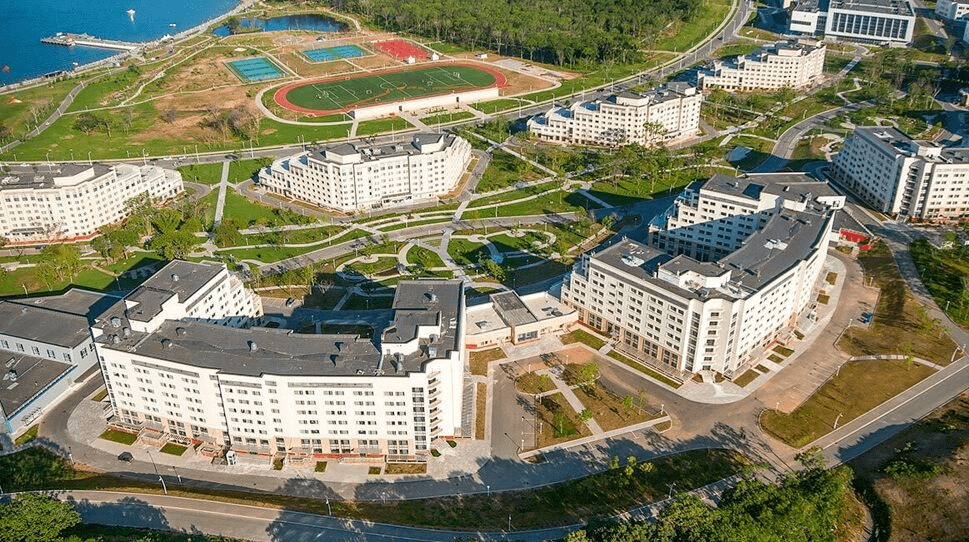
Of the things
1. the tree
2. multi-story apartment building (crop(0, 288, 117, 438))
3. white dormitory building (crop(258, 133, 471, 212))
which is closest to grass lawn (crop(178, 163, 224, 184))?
white dormitory building (crop(258, 133, 471, 212))

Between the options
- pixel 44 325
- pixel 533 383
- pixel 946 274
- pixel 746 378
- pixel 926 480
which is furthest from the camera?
pixel 946 274

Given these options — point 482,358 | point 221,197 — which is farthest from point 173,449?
point 221,197

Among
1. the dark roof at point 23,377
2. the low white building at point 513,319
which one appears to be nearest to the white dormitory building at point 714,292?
the low white building at point 513,319

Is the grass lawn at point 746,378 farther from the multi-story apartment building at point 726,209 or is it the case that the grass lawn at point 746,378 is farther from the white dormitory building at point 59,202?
the white dormitory building at point 59,202

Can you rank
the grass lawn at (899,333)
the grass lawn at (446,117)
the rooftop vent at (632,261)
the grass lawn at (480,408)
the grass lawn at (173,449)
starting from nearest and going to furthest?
the grass lawn at (173,449) → the grass lawn at (480,408) → the grass lawn at (899,333) → the rooftop vent at (632,261) → the grass lawn at (446,117)

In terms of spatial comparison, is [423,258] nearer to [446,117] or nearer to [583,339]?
[583,339]

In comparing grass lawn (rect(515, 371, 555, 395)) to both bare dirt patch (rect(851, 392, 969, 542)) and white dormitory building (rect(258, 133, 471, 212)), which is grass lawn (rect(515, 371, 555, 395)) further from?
white dormitory building (rect(258, 133, 471, 212))

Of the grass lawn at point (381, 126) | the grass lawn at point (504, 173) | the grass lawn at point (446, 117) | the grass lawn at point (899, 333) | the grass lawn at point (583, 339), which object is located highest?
the grass lawn at point (446, 117)
